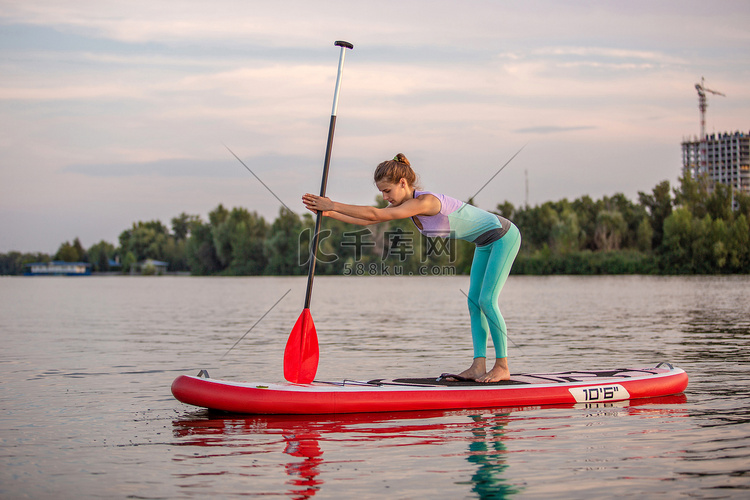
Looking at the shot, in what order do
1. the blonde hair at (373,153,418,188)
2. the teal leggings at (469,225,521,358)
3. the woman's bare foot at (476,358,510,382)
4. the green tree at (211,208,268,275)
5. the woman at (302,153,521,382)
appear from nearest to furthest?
the woman at (302,153,521,382)
the blonde hair at (373,153,418,188)
the teal leggings at (469,225,521,358)
the woman's bare foot at (476,358,510,382)
the green tree at (211,208,268,275)

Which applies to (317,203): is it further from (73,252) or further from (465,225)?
(73,252)

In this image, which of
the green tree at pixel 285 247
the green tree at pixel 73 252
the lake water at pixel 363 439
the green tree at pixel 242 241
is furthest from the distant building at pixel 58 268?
the lake water at pixel 363 439

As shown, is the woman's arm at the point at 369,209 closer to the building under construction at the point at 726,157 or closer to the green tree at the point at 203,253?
the green tree at the point at 203,253

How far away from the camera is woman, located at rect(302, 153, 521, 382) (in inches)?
273

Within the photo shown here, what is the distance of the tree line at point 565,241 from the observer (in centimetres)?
7344

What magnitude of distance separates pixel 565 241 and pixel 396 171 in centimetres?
7655

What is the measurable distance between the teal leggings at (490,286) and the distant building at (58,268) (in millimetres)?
183702

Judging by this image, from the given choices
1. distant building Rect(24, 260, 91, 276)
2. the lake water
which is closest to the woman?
the lake water

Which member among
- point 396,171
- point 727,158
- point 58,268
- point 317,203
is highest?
point 727,158

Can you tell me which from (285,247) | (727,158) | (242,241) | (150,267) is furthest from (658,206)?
(727,158)

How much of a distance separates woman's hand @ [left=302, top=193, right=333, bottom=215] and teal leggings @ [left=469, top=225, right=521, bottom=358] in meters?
1.64

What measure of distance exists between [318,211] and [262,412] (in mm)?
2074

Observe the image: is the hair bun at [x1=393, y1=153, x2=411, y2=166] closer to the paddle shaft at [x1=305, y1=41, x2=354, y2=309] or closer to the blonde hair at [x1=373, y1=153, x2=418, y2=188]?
the blonde hair at [x1=373, y1=153, x2=418, y2=188]

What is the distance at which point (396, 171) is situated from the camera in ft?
23.8
